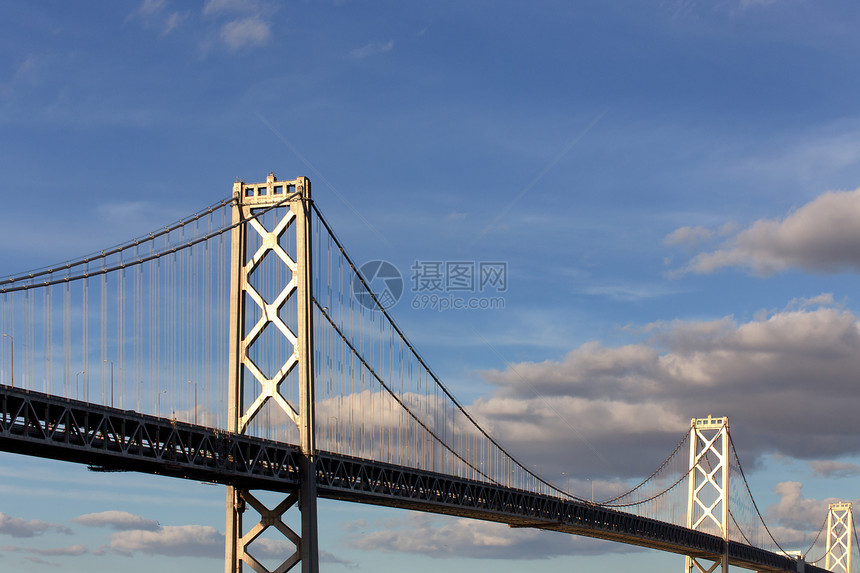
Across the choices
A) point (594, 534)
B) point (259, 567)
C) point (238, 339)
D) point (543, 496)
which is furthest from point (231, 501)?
point (594, 534)

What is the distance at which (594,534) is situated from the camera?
104 metres

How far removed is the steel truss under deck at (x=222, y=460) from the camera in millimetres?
43656

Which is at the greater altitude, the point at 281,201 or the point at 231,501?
the point at 281,201

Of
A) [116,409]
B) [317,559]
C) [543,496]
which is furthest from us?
[543,496]

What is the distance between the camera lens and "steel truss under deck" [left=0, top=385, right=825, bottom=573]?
43.7 m

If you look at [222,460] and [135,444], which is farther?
[222,460]

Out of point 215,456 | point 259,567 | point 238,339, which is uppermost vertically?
point 238,339

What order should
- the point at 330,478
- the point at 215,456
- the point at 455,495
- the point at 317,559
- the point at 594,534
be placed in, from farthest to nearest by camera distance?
the point at 594,534
the point at 455,495
the point at 330,478
the point at 317,559
the point at 215,456

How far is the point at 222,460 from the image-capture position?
53656 mm

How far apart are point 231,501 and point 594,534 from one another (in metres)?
52.6

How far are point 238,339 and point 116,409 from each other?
44.5 ft

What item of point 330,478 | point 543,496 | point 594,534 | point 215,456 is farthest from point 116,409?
point 594,534

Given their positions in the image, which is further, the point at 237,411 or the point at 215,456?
the point at 237,411

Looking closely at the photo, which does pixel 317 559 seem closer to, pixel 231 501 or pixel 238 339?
pixel 231 501
